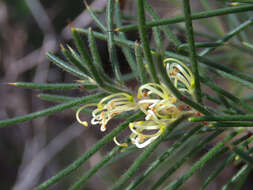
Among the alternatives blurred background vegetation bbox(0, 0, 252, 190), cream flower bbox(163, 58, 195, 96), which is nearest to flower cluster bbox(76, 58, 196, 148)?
cream flower bbox(163, 58, 195, 96)

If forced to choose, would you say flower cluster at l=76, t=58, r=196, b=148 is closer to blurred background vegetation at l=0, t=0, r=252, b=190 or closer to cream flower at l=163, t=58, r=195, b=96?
cream flower at l=163, t=58, r=195, b=96

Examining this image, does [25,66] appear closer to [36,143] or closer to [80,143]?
[36,143]

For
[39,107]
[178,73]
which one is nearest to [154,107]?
[178,73]

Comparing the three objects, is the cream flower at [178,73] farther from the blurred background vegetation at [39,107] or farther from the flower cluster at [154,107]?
the blurred background vegetation at [39,107]

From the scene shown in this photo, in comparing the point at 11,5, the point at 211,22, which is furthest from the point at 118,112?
the point at 11,5

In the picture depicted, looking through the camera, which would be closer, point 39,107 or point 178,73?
point 178,73

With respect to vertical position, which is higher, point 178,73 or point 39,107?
point 39,107

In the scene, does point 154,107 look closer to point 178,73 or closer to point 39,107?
point 178,73

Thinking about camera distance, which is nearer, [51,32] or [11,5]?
[51,32]

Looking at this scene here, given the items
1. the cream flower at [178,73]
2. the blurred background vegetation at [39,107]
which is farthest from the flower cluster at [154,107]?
the blurred background vegetation at [39,107]

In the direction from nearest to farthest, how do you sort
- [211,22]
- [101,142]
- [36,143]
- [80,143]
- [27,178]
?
[101,142], [211,22], [27,178], [36,143], [80,143]
